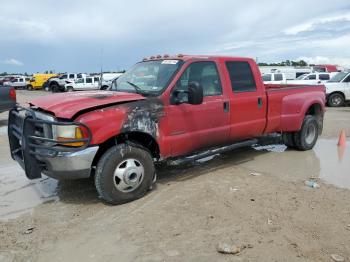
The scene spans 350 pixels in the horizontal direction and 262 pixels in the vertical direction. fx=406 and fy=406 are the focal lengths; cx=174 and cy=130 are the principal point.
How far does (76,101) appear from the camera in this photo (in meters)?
5.00

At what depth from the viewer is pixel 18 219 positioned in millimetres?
4871

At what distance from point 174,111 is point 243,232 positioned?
2.05 m

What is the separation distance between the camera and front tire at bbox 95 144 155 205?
4988 millimetres

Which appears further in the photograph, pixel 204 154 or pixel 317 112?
pixel 317 112

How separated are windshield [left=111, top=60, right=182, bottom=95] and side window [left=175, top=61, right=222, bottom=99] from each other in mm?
175

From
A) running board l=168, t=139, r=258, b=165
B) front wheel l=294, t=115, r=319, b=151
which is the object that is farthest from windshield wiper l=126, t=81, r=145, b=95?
front wheel l=294, t=115, r=319, b=151

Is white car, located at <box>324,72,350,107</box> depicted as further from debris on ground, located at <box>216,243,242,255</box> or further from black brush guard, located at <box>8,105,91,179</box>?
debris on ground, located at <box>216,243,242,255</box>

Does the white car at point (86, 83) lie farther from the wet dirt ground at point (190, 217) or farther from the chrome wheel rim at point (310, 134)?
the wet dirt ground at point (190, 217)

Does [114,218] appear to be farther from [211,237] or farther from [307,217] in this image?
[307,217]

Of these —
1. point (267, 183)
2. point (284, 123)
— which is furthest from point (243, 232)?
point (284, 123)

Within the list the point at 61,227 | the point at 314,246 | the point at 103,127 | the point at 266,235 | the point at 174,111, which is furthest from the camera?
the point at 174,111

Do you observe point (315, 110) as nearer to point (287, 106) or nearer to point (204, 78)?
point (287, 106)

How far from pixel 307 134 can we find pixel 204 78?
327 cm

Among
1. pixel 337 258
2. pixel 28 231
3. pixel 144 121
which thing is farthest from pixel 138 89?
pixel 337 258
